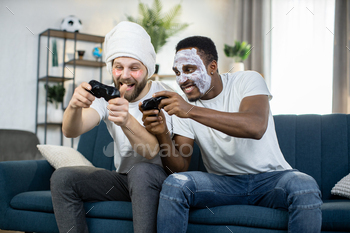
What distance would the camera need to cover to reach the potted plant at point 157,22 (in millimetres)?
3953

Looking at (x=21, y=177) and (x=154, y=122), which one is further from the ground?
(x=154, y=122)

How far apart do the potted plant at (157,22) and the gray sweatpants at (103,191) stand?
2599mm

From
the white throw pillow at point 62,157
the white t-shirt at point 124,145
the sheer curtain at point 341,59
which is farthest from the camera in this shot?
the sheer curtain at point 341,59

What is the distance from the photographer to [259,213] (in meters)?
1.36

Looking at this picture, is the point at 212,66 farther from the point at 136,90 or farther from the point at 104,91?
the point at 104,91

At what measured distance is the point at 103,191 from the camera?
153 cm

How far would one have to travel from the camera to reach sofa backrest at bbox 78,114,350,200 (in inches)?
70.3

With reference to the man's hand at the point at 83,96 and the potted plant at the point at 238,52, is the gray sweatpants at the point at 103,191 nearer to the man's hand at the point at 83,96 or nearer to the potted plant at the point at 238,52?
the man's hand at the point at 83,96

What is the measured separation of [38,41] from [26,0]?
1.43 ft

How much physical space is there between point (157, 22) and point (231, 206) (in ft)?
9.90

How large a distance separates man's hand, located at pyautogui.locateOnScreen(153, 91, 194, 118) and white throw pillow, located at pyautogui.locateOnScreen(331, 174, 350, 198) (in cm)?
91

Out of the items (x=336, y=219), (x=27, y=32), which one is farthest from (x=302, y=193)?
(x=27, y=32)

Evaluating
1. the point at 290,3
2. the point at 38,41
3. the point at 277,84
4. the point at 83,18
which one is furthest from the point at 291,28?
the point at 38,41

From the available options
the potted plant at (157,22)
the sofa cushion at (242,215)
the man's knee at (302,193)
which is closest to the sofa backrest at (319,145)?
the sofa cushion at (242,215)
